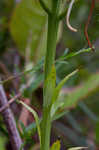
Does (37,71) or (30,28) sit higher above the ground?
(30,28)

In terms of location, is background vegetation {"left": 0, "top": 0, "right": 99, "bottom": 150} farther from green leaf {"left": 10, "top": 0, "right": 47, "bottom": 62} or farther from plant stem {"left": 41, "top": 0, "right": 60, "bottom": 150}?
plant stem {"left": 41, "top": 0, "right": 60, "bottom": 150}

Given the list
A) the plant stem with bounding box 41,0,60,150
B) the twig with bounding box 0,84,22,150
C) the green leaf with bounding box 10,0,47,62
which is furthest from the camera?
the green leaf with bounding box 10,0,47,62

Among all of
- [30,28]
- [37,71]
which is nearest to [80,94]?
[37,71]

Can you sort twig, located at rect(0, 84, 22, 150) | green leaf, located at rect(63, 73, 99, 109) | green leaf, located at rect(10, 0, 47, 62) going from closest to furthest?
twig, located at rect(0, 84, 22, 150)
green leaf, located at rect(63, 73, 99, 109)
green leaf, located at rect(10, 0, 47, 62)

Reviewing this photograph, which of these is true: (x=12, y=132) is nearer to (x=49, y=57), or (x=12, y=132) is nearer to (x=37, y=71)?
(x=49, y=57)

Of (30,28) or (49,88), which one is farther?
(30,28)

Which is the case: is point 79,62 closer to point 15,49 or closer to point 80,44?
point 80,44

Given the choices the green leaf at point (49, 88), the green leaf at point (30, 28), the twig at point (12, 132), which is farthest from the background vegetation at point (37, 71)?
the green leaf at point (49, 88)

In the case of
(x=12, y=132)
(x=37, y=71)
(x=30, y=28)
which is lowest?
(x=12, y=132)

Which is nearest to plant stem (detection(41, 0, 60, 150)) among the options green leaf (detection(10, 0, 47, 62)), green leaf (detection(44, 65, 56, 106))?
green leaf (detection(44, 65, 56, 106))
